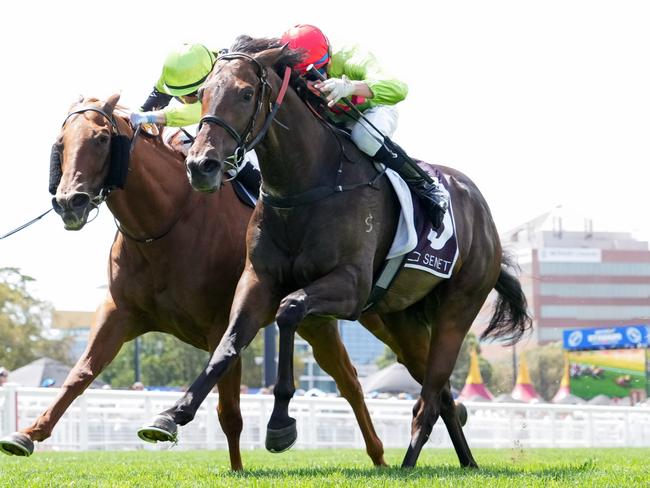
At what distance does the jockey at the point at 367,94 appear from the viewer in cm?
783

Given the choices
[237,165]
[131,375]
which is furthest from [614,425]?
[131,375]

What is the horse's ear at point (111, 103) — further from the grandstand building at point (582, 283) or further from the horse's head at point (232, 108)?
the grandstand building at point (582, 283)

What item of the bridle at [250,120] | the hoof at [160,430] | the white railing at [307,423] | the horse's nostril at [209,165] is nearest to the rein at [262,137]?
the bridle at [250,120]

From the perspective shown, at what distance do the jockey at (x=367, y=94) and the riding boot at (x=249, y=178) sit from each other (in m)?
1.15

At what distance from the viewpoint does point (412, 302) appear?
28.3 ft

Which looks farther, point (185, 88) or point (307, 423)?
point (307, 423)

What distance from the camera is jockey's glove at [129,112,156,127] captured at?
8258 mm

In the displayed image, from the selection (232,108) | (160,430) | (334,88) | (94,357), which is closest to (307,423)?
(94,357)

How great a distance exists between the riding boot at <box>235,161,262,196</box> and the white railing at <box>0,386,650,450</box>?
234 inches

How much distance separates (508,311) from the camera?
34.1ft

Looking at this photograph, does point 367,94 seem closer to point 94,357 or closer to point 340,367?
point 340,367

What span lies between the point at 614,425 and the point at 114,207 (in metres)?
17.8

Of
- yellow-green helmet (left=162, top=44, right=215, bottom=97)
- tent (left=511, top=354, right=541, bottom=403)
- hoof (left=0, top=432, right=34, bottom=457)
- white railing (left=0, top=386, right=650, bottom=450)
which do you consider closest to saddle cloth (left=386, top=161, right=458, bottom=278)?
yellow-green helmet (left=162, top=44, right=215, bottom=97)

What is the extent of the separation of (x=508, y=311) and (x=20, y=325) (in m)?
47.1
